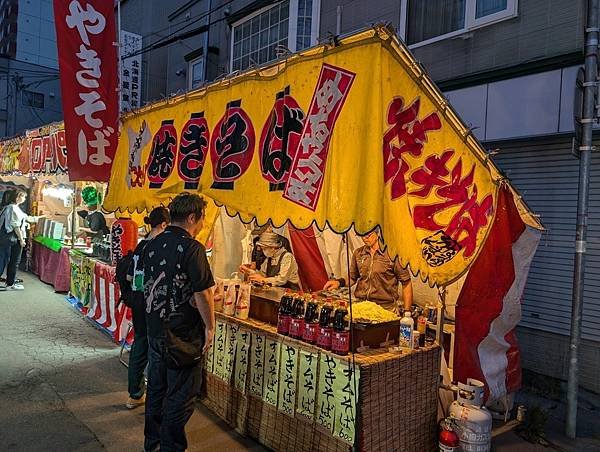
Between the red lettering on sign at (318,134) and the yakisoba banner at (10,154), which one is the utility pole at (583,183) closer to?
the red lettering on sign at (318,134)

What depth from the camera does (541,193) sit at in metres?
7.08

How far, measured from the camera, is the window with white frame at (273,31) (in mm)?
11328

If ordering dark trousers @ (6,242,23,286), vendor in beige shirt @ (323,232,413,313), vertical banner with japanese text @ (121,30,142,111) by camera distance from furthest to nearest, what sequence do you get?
vertical banner with japanese text @ (121,30,142,111)
dark trousers @ (6,242,23,286)
vendor in beige shirt @ (323,232,413,313)

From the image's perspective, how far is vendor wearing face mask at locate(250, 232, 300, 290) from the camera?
7023 millimetres

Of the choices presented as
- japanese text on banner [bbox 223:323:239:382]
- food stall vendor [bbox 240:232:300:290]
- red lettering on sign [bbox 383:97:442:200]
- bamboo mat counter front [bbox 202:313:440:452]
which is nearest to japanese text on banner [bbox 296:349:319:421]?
bamboo mat counter front [bbox 202:313:440:452]

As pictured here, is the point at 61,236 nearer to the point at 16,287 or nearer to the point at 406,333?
the point at 16,287

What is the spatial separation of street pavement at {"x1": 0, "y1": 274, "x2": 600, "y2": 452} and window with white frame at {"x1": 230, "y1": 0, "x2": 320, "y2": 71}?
6.75m

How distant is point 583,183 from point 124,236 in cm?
652

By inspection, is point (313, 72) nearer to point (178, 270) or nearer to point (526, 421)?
point (178, 270)

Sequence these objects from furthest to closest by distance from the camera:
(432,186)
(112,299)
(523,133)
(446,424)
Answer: (112,299) < (523,133) < (446,424) < (432,186)

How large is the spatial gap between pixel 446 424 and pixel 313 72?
135 inches

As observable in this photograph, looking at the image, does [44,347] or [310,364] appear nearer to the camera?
[310,364]

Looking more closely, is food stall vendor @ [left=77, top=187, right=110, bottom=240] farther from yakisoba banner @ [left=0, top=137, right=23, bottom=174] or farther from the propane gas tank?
the propane gas tank

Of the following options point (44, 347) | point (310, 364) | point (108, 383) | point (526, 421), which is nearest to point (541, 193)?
point (526, 421)
